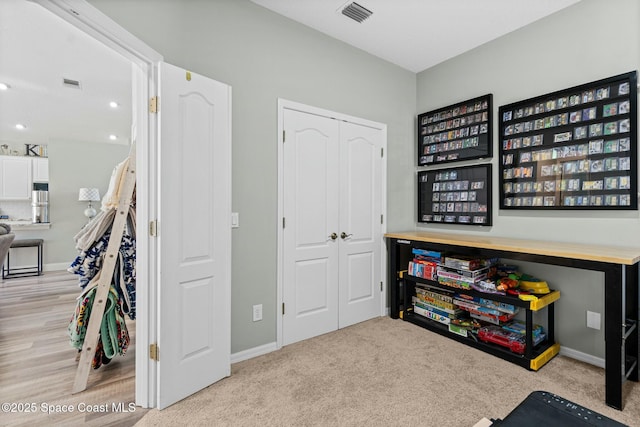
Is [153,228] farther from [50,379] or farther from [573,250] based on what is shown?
[573,250]

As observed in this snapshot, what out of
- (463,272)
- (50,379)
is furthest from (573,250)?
(50,379)

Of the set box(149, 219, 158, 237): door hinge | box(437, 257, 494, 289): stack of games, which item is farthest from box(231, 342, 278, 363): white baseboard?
box(437, 257, 494, 289): stack of games

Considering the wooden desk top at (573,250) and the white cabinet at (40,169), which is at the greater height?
the white cabinet at (40,169)

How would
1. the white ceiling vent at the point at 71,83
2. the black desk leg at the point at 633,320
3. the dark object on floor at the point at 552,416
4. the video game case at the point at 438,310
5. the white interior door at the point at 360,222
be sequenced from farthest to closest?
the white ceiling vent at the point at 71,83 < the white interior door at the point at 360,222 < the video game case at the point at 438,310 < the black desk leg at the point at 633,320 < the dark object on floor at the point at 552,416

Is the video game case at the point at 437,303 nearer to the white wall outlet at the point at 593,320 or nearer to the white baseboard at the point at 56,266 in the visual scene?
the white wall outlet at the point at 593,320

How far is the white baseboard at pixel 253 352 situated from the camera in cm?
236

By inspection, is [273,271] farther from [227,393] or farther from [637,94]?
[637,94]

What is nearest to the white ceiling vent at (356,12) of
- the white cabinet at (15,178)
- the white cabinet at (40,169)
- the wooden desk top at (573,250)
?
the wooden desk top at (573,250)

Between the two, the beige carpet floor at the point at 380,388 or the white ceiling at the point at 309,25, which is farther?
the white ceiling at the point at 309,25

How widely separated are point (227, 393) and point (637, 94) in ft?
11.3

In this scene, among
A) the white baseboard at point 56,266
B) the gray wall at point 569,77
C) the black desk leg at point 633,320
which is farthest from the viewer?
the white baseboard at point 56,266

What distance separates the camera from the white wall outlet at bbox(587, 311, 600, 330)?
7.62 feet

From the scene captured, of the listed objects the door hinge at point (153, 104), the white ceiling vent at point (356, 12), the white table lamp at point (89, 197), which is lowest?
the white table lamp at point (89, 197)

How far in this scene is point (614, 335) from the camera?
181 centimetres
